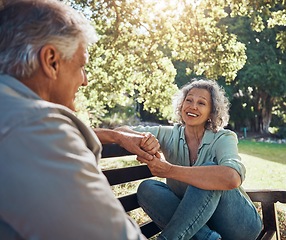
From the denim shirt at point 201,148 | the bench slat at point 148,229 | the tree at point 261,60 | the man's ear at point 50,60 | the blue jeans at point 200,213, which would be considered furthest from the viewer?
the tree at point 261,60

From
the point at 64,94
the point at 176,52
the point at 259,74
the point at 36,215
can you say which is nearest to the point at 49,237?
the point at 36,215

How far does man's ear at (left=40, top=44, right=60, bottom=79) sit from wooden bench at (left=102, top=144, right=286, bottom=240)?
1.20 meters

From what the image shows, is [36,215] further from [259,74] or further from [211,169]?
[259,74]

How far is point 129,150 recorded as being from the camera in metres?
2.21

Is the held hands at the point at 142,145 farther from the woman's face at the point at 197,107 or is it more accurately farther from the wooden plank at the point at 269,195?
the wooden plank at the point at 269,195

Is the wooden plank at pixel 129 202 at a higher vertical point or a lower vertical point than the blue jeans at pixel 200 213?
lower

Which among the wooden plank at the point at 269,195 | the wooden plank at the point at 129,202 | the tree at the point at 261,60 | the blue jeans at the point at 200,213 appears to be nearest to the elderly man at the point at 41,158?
the blue jeans at the point at 200,213

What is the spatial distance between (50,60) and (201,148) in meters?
1.57

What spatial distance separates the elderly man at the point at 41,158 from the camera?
2.51 feet

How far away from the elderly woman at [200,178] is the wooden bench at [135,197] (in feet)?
0.34

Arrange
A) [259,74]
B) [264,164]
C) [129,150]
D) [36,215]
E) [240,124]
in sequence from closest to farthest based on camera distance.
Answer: [36,215]
[129,150]
[264,164]
[259,74]
[240,124]

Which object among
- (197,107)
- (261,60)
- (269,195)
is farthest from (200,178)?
(261,60)

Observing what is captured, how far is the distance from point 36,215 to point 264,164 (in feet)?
36.4

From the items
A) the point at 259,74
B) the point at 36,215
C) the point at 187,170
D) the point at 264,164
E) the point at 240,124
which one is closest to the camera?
the point at 36,215
